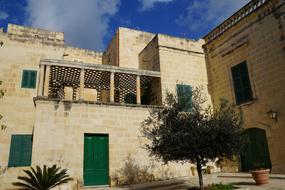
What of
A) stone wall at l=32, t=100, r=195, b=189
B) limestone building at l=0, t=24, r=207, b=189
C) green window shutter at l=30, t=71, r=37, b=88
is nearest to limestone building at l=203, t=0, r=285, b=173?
limestone building at l=0, t=24, r=207, b=189

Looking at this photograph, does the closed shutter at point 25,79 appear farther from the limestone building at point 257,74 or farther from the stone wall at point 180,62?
the limestone building at point 257,74

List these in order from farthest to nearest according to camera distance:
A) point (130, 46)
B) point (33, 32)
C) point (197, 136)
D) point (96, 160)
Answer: point (130, 46) → point (33, 32) → point (96, 160) → point (197, 136)

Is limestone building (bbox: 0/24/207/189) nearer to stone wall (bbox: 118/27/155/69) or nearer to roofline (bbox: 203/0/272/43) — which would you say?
stone wall (bbox: 118/27/155/69)

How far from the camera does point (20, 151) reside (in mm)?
12891

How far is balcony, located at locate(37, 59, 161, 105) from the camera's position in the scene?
477 inches

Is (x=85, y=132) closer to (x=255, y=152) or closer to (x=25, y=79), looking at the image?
(x=25, y=79)

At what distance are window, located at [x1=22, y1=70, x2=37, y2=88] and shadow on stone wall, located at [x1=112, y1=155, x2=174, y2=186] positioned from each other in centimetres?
681

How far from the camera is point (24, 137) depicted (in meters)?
13.3

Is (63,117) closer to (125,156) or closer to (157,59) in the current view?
(125,156)

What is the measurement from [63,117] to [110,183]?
3.49 metres

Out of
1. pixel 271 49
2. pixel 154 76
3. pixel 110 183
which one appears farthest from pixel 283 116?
pixel 110 183

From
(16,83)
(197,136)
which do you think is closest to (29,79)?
(16,83)

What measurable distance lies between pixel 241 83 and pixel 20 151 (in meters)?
11.7

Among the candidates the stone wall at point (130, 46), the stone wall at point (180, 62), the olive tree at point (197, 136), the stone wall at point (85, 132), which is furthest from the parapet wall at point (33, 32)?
the olive tree at point (197, 136)
